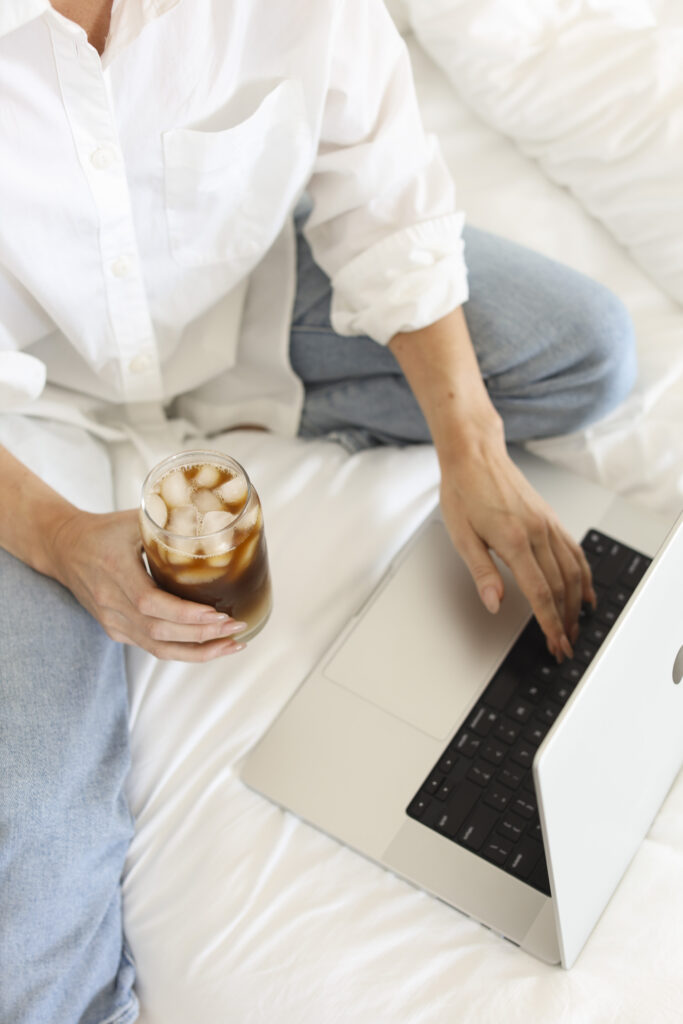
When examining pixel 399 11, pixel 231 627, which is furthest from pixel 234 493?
pixel 399 11

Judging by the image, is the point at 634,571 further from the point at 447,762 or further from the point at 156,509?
the point at 156,509

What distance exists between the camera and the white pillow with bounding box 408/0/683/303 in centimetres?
121

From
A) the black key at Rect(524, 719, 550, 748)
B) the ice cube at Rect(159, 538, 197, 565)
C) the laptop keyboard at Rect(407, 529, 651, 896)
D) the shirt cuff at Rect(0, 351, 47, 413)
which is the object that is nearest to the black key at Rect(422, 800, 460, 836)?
the laptop keyboard at Rect(407, 529, 651, 896)

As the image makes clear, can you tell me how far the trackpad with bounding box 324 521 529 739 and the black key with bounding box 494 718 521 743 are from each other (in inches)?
1.4

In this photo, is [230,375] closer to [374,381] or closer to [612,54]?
[374,381]

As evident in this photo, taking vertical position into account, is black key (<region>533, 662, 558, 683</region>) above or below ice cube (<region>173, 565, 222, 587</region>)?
below

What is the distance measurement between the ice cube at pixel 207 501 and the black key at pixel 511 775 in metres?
0.36

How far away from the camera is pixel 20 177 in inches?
32.4

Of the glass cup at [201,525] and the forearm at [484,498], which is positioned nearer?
the glass cup at [201,525]

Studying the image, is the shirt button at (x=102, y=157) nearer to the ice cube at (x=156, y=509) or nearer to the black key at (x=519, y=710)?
the ice cube at (x=156, y=509)

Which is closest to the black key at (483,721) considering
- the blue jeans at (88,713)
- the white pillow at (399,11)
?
the blue jeans at (88,713)

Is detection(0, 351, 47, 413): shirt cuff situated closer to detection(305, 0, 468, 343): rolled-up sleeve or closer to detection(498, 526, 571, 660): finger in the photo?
detection(305, 0, 468, 343): rolled-up sleeve

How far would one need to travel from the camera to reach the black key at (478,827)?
2.70 feet

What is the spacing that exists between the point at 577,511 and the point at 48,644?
0.58 meters
